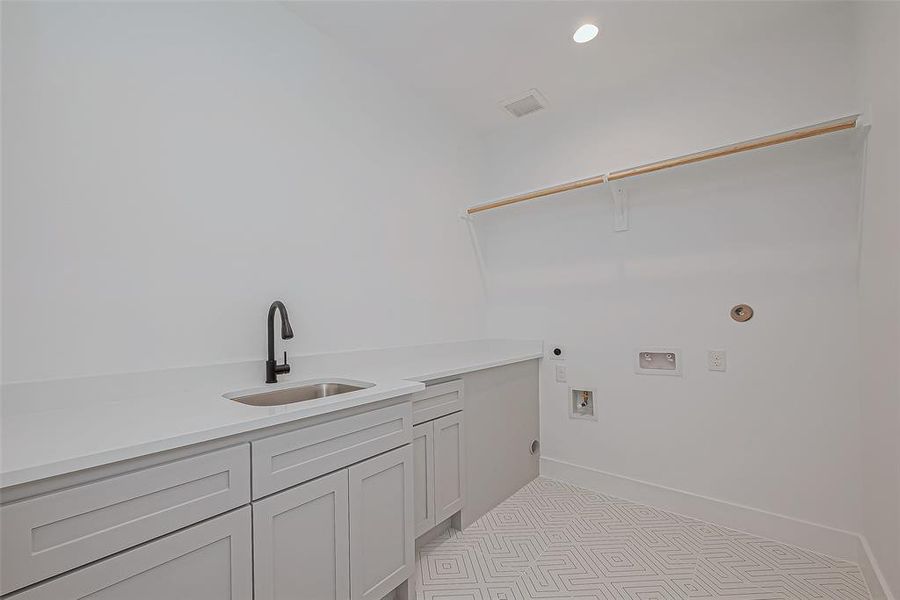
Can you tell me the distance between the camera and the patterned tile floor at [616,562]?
63.4 inches

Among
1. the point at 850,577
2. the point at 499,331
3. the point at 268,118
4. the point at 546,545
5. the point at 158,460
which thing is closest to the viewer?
the point at 158,460

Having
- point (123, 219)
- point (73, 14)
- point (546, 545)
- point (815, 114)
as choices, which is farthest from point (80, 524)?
point (815, 114)

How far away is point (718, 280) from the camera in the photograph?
2145 mm

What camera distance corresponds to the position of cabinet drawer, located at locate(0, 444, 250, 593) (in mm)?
761

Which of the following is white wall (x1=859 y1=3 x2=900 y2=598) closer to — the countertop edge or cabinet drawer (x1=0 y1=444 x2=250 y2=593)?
the countertop edge

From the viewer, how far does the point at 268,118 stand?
1.81 meters

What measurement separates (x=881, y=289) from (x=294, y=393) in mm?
2262

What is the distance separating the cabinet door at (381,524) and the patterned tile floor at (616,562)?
272 mm

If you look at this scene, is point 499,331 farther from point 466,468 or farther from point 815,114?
point 815,114

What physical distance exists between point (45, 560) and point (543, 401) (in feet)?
7.98

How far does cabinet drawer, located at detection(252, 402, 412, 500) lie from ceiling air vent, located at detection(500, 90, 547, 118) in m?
2.07

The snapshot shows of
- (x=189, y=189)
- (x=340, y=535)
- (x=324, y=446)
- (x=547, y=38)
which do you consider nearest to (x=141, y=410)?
(x=324, y=446)

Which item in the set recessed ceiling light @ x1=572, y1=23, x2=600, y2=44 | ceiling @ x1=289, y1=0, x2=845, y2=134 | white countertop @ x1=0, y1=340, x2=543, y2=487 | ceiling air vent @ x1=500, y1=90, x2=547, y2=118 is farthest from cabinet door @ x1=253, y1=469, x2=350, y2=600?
ceiling air vent @ x1=500, y1=90, x2=547, y2=118

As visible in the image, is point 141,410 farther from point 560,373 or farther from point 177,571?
point 560,373
